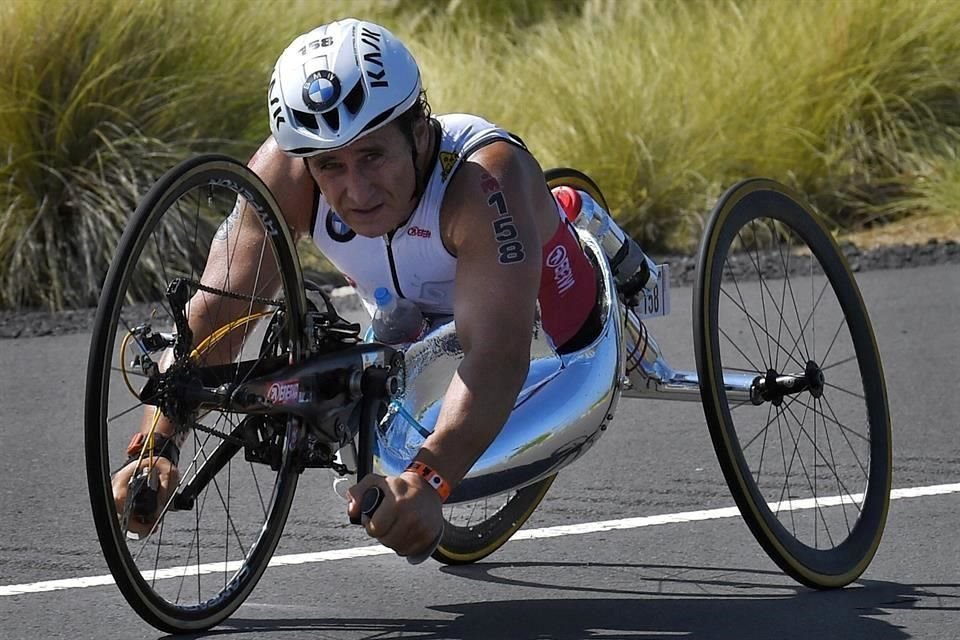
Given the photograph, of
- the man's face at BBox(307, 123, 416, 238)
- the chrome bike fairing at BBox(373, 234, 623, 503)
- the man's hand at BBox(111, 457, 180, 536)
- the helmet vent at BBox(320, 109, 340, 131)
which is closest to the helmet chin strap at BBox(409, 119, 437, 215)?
the man's face at BBox(307, 123, 416, 238)

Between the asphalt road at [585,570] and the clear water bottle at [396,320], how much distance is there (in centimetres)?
68

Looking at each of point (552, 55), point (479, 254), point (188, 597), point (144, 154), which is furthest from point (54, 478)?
point (552, 55)

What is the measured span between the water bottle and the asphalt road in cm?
75

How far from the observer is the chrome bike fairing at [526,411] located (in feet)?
14.0

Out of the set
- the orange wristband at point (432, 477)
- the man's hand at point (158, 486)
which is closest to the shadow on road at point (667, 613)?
the man's hand at point (158, 486)

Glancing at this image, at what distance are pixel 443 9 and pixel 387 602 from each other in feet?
39.4

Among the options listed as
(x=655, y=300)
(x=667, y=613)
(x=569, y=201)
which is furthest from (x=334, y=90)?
(x=667, y=613)

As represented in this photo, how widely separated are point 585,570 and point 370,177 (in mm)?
1345

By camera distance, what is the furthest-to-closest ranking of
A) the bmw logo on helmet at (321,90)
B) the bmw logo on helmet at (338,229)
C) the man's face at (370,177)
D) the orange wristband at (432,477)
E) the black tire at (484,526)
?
the black tire at (484,526)
the bmw logo on helmet at (338,229)
the man's face at (370,177)
the bmw logo on helmet at (321,90)
the orange wristband at (432,477)

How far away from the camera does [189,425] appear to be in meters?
4.10

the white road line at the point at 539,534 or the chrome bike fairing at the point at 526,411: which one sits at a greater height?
the chrome bike fairing at the point at 526,411

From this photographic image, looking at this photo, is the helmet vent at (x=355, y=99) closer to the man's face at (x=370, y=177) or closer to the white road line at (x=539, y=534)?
the man's face at (x=370, y=177)

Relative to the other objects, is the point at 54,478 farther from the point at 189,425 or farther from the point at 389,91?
the point at 389,91

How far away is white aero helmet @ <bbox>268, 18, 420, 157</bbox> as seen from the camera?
13.2ft
